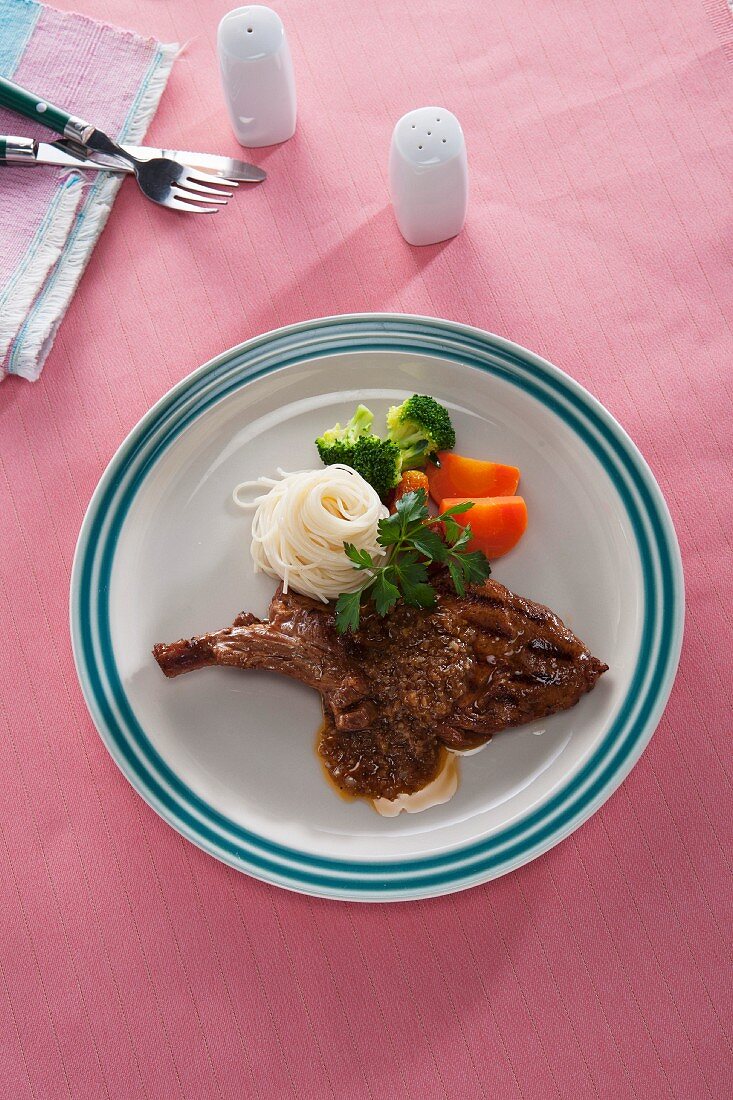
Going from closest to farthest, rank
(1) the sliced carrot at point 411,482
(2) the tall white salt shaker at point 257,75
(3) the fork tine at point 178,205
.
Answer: (1) the sliced carrot at point 411,482 < (2) the tall white salt shaker at point 257,75 < (3) the fork tine at point 178,205

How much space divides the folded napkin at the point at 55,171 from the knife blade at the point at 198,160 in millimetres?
105

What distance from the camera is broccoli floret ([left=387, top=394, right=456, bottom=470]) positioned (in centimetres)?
393

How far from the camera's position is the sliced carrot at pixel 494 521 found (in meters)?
3.87

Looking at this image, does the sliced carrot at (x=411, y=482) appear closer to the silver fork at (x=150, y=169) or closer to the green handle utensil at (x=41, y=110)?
→ the silver fork at (x=150, y=169)

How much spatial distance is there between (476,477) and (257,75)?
2.20m

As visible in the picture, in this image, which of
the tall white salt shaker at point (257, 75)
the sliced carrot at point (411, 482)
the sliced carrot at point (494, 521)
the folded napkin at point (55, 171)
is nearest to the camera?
the sliced carrot at point (494, 521)

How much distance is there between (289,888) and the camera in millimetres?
3596

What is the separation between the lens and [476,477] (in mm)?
3980

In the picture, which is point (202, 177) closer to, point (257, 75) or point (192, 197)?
point (192, 197)

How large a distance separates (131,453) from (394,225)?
176 cm

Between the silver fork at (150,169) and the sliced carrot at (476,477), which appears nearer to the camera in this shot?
the sliced carrot at (476,477)

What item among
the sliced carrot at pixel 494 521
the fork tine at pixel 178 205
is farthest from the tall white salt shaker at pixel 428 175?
the sliced carrot at pixel 494 521

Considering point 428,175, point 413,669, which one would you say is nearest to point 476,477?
point 413,669

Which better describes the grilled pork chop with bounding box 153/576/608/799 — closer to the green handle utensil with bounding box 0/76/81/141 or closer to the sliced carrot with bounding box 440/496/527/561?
the sliced carrot with bounding box 440/496/527/561
